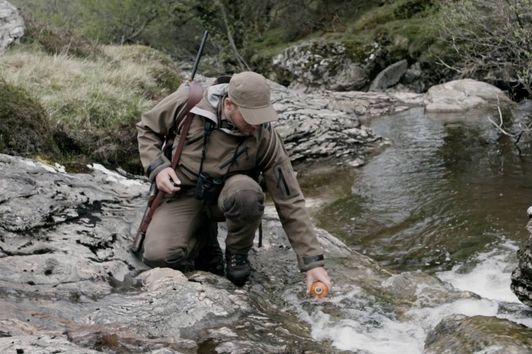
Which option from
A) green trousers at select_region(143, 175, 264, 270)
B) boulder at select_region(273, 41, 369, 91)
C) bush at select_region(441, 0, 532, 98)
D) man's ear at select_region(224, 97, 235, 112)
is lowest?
boulder at select_region(273, 41, 369, 91)

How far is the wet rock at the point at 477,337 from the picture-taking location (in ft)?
11.3

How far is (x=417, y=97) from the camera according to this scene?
21984 mm

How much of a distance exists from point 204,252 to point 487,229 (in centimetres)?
444

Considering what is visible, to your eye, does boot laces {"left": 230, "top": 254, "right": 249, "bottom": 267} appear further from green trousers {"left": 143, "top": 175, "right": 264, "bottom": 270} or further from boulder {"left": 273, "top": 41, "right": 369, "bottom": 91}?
boulder {"left": 273, "top": 41, "right": 369, "bottom": 91}

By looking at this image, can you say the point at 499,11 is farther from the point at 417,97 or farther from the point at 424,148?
the point at 417,97

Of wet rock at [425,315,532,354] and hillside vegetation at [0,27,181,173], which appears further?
hillside vegetation at [0,27,181,173]

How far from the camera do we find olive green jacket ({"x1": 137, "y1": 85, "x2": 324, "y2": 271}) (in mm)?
4691

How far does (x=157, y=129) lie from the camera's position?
16.1 ft

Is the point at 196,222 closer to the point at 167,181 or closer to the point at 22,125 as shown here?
the point at 167,181

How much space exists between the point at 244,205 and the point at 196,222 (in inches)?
27.4

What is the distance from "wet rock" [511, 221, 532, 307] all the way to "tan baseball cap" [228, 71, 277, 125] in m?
2.29

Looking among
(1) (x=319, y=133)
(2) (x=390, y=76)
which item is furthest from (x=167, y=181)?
(2) (x=390, y=76)

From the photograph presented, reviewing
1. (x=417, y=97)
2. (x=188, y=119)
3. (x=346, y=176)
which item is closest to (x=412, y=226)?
(x=346, y=176)

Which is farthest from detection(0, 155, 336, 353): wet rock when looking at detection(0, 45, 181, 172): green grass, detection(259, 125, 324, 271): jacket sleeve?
detection(0, 45, 181, 172): green grass
